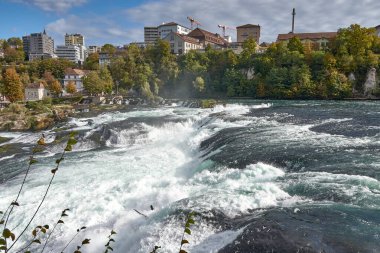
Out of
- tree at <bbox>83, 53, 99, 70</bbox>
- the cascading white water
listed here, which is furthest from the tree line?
the cascading white water

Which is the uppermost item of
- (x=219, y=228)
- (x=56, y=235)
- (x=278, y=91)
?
(x=278, y=91)

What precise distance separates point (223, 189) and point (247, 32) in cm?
10954

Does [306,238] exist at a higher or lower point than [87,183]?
higher

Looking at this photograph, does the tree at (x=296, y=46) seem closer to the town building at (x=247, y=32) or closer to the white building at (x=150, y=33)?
the town building at (x=247, y=32)

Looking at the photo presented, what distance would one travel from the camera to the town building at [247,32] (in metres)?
111

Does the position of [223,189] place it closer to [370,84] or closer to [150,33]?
[370,84]

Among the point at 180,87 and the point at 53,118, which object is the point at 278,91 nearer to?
the point at 180,87

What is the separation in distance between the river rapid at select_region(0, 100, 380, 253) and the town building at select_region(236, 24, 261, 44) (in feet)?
303

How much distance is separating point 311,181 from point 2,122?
3579cm

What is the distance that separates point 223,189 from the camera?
12203 millimetres

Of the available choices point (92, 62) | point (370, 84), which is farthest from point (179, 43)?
point (370, 84)

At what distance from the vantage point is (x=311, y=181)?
1188cm

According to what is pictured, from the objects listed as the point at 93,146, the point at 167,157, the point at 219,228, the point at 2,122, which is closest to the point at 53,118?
the point at 2,122

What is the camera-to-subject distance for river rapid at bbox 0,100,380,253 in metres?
8.41
